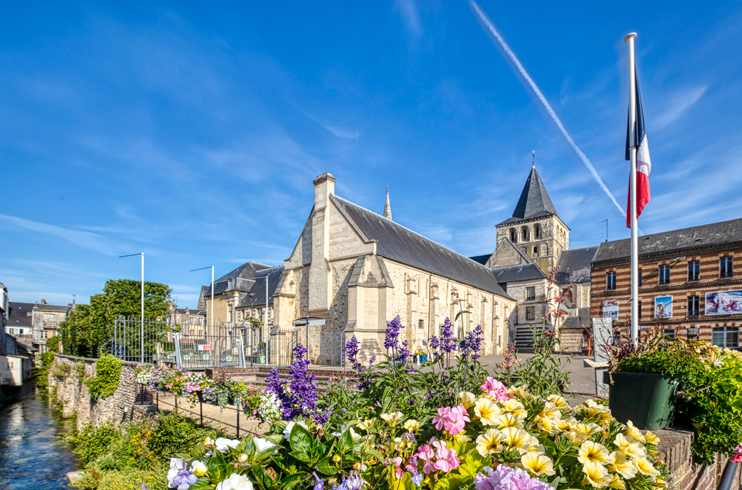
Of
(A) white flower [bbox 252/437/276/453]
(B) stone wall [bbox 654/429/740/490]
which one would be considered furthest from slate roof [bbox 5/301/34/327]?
(B) stone wall [bbox 654/429/740/490]

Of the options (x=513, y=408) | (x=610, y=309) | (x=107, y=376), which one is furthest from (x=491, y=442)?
(x=610, y=309)

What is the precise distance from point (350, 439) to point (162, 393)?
14.5m

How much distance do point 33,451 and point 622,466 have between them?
20881mm

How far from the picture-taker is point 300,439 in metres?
1.52

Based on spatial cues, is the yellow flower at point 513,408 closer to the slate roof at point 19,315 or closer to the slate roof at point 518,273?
the slate roof at point 518,273

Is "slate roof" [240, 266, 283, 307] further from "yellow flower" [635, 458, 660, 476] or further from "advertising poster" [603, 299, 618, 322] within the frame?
"yellow flower" [635, 458, 660, 476]

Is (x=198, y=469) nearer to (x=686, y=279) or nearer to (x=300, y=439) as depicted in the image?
(x=300, y=439)

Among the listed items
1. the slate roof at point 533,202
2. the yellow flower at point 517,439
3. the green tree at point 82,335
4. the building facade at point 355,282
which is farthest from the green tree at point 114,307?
the slate roof at point 533,202

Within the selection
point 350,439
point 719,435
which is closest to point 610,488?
point 350,439

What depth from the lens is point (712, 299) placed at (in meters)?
22.9

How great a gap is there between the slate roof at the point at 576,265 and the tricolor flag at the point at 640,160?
130 ft

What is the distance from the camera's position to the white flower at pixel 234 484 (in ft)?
4.23

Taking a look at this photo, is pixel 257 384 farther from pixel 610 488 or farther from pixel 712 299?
pixel 712 299

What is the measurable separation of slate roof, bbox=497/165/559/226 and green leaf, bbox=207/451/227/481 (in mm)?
51687
